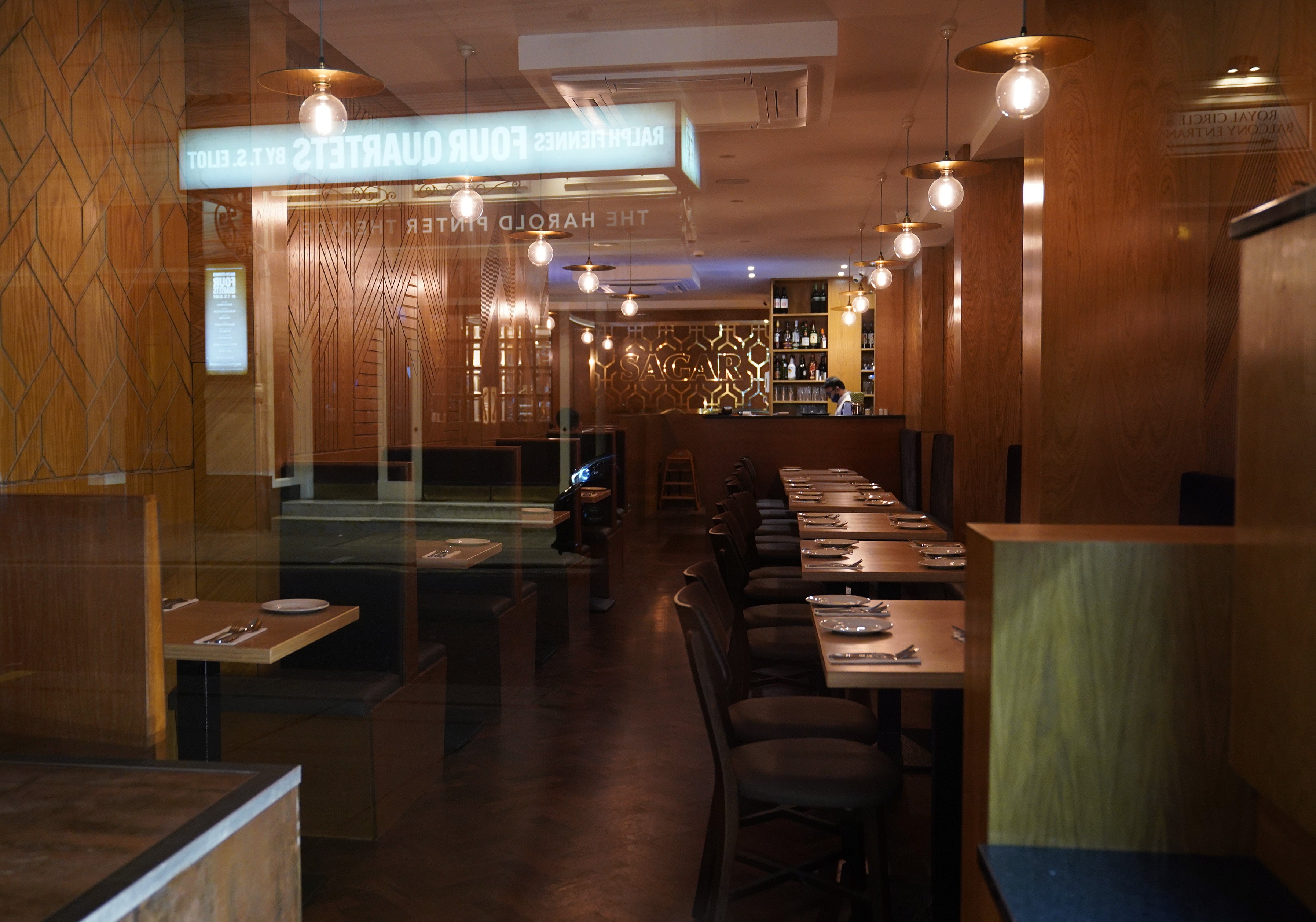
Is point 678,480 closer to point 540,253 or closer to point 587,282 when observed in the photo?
point 587,282

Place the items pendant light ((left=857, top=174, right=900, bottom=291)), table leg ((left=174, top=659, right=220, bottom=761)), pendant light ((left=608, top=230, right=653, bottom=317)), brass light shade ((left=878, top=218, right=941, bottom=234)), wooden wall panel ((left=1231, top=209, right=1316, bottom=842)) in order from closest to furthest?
wooden wall panel ((left=1231, top=209, right=1316, bottom=842)) < table leg ((left=174, top=659, right=220, bottom=761)) < brass light shade ((left=878, top=218, right=941, bottom=234)) < pendant light ((left=857, top=174, right=900, bottom=291)) < pendant light ((left=608, top=230, right=653, bottom=317))

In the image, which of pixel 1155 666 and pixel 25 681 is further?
pixel 25 681

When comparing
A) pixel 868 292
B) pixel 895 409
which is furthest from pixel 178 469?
pixel 895 409

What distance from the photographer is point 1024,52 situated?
3.47m

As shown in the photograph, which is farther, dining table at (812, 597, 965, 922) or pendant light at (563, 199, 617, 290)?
pendant light at (563, 199, 617, 290)

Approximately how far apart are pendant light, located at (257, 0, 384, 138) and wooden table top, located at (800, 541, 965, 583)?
2.54 meters

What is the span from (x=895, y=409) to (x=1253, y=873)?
1184cm

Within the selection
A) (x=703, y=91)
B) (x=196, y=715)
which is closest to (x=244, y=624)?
(x=196, y=715)

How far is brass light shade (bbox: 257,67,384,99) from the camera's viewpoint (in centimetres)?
375

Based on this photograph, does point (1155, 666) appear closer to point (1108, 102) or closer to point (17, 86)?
point (1108, 102)

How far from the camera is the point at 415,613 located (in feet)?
13.8

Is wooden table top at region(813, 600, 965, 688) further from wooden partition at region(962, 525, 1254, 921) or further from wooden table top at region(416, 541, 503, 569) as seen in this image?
wooden table top at region(416, 541, 503, 569)

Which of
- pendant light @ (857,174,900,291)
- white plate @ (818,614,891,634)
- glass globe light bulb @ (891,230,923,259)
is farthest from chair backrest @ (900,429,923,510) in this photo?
white plate @ (818,614,891,634)

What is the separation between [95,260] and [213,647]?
204cm
